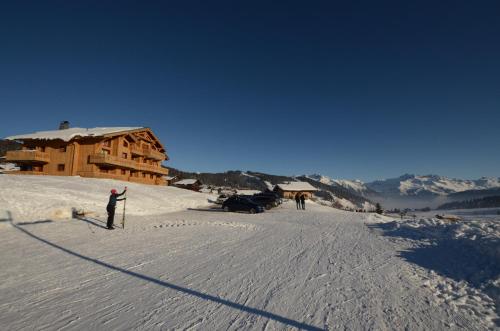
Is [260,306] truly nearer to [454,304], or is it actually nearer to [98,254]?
[454,304]

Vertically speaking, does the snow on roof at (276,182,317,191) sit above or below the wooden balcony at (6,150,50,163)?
below

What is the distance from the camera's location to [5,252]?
313 inches

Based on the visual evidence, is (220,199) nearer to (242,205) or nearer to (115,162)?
(242,205)

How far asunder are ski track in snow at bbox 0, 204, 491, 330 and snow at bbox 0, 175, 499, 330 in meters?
0.02

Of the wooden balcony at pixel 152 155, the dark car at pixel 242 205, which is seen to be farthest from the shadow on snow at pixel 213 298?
the wooden balcony at pixel 152 155

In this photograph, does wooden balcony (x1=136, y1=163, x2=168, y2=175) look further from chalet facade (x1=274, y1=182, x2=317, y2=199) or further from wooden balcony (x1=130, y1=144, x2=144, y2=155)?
chalet facade (x1=274, y1=182, x2=317, y2=199)

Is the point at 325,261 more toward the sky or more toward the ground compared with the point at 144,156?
more toward the ground

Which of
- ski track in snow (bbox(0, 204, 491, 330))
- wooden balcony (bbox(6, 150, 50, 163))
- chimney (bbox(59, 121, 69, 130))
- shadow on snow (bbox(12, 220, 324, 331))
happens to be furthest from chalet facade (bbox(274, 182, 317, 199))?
shadow on snow (bbox(12, 220, 324, 331))

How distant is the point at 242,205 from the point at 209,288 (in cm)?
1989

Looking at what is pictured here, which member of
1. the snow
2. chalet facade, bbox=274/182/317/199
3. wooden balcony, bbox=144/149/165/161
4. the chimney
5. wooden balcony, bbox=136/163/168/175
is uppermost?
the chimney

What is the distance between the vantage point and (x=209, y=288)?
5.52 m

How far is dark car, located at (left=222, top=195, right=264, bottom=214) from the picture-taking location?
24.7m

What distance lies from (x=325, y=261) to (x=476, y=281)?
3547mm

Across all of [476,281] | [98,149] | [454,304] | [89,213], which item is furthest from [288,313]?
[98,149]
